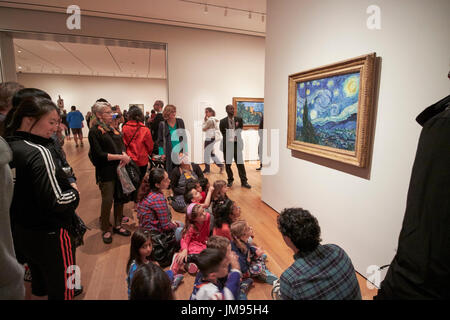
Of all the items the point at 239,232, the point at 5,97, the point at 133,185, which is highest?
the point at 5,97

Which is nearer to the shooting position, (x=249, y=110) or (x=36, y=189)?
(x=36, y=189)

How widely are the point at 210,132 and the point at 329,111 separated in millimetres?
4207

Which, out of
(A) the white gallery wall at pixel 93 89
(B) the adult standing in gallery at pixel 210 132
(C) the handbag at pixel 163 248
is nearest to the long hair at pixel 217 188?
(C) the handbag at pixel 163 248

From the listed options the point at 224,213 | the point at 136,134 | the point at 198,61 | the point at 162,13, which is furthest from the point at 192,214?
the point at 198,61

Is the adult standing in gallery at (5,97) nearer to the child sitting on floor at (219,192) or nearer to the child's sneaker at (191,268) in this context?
the child's sneaker at (191,268)

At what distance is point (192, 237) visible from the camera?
110 inches

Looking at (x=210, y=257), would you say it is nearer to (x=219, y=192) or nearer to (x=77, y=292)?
(x=77, y=292)

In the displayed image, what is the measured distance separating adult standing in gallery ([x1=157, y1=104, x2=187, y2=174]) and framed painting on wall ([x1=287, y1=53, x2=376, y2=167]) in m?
2.04

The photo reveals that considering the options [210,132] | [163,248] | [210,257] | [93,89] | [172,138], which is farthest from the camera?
[93,89]

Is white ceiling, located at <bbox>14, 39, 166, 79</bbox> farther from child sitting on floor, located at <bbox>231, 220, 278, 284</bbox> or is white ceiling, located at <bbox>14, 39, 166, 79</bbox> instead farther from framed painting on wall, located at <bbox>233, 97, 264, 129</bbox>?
child sitting on floor, located at <bbox>231, 220, 278, 284</bbox>

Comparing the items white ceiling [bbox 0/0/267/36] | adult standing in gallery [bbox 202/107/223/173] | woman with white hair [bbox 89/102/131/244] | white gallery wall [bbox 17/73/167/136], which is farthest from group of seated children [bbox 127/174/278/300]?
white gallery wall [bbox 17/73/167/136]

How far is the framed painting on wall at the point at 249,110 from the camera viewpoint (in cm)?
785
